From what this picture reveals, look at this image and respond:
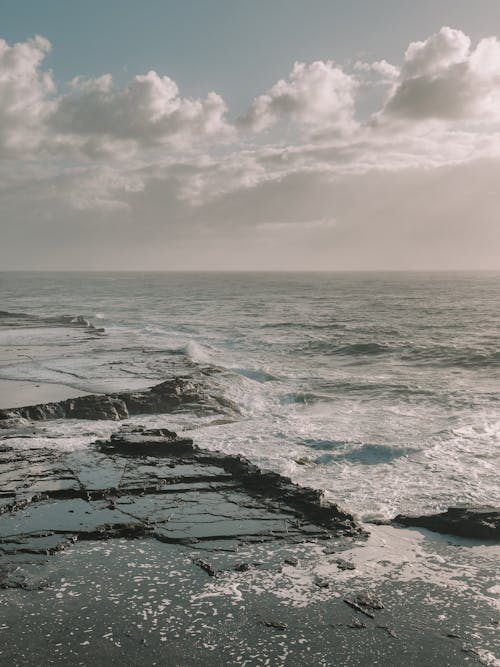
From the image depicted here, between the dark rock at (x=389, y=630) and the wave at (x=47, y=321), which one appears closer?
the dark rock at (x=389, y=630)

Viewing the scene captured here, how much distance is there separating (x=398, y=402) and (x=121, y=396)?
9.52m

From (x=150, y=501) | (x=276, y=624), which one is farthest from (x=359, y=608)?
(x=150, y=501)

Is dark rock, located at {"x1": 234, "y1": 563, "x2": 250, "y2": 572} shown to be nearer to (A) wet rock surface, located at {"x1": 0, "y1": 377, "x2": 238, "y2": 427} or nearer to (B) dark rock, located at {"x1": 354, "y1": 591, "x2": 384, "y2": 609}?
(B) dark rock, located at {"x1": 354, "y1": 591, "x2": 384, "y2": 609}

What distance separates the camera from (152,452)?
11.7 meters

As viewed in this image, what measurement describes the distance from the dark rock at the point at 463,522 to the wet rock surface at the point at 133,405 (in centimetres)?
838

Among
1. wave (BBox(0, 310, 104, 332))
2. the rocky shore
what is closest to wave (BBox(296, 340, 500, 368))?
wave (BBox(0, 310, 104, 332))

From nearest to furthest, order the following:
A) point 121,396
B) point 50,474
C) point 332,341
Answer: point 50,474
point 121,396
point 332,341

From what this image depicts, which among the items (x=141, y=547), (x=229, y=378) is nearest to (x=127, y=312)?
(x=229, y=378)

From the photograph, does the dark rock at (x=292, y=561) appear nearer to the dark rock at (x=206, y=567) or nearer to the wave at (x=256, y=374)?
the dark rock at (x=206, y=567)

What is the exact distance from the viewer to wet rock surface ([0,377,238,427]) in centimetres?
1488

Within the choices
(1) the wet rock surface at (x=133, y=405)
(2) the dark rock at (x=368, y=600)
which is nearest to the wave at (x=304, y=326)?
(1) the wet rock surface at (x=133, y=405)

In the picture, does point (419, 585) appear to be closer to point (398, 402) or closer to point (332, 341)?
point (398, 402)

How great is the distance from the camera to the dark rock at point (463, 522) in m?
8.42

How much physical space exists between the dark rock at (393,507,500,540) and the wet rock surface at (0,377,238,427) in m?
8.38
